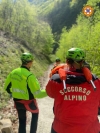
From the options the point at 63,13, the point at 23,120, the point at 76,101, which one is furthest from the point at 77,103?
the point at 63,13

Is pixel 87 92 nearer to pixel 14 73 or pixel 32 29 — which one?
pixel 14 73

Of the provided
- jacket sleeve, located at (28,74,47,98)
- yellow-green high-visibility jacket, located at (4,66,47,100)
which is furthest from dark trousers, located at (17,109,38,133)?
jacket sleeve, located at (28,74,47,98)

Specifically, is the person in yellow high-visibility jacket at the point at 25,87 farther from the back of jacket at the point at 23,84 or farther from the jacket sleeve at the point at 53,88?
the jacket sleeve at the point at 53,88

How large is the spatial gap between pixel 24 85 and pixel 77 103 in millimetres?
2126

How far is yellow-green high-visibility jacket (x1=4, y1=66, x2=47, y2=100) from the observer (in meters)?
4.19

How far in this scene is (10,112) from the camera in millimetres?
8055

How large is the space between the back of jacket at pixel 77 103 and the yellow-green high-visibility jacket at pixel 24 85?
1688 millimetres

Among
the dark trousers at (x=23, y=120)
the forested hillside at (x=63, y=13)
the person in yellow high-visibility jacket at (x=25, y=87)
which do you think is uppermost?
the forested hillside at (x=63, y=13)

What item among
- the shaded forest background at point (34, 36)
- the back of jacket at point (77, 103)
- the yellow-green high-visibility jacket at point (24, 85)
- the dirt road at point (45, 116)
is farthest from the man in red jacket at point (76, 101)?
the shaded forest background at point (34, 36)

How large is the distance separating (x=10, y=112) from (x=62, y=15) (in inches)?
5133

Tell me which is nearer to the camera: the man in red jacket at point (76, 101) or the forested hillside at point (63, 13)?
the man in red jacket at point (76, 101)

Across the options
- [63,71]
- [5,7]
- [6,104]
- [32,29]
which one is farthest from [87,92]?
[32,29]

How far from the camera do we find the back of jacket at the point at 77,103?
7.76 ft

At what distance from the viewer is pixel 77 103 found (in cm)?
238
